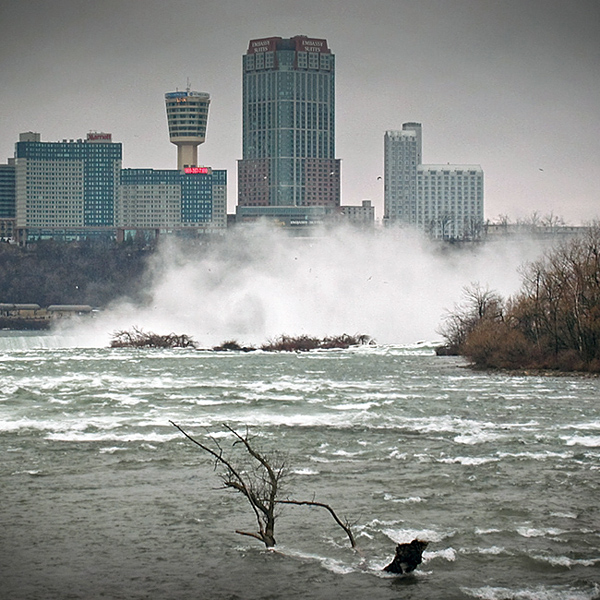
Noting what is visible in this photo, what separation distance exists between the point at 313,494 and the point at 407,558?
5094mm

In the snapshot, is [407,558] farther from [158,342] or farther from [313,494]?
[158,342]

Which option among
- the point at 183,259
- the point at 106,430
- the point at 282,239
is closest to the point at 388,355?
the point at 106,430

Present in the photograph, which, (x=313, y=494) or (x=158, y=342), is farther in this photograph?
(x=158, y=342)

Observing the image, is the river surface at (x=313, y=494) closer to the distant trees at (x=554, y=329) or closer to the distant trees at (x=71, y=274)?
the distant trees at (x=554, y=329)

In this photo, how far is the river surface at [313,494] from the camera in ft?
59.2

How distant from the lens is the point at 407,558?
1817 centimetres

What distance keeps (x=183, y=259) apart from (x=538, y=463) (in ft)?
394

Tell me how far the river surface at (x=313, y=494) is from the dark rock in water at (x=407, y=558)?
0.18m

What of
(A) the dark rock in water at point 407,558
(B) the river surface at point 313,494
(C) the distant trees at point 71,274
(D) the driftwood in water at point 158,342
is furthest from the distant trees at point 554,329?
(C) the distant trees at point 71,274

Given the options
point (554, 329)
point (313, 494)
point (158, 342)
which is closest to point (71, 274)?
point (158, 342)

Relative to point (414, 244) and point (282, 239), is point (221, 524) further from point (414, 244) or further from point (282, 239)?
point (282, 239)

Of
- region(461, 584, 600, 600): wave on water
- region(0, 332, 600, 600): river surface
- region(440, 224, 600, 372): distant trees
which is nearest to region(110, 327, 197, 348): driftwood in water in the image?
region(440, 224, 600, 372): distant trees

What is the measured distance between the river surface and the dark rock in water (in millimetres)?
177

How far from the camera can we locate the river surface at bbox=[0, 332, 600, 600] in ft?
59.2
